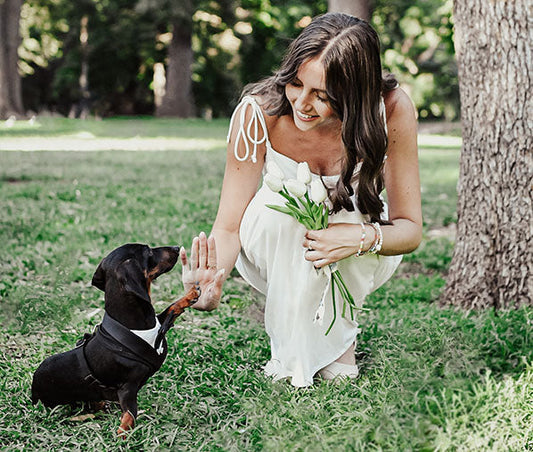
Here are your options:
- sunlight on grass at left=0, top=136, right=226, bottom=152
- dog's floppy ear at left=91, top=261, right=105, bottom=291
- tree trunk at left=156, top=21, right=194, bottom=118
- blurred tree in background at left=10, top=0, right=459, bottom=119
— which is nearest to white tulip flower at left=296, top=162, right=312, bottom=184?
dog's floppy ear at left=91, top=261, right=105, bottom=291

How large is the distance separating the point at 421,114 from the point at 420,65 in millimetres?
4059

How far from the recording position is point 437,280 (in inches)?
189

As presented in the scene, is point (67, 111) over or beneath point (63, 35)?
beneath

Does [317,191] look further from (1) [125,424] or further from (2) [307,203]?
(1) [125,424]

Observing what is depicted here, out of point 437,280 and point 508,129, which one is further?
point 437,280

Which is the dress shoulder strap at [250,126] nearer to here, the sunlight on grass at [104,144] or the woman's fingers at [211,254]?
the woman's fingers at [211,254]

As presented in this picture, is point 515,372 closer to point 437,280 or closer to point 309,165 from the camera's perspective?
point 309,165

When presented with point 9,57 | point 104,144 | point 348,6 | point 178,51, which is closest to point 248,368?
point 348,6

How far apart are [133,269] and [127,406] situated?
1.66ft

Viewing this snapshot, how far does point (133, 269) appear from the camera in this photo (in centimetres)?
263

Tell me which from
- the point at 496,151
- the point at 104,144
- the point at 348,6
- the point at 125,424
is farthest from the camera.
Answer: the point at 104,144

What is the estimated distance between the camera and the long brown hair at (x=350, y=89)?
9.03ft

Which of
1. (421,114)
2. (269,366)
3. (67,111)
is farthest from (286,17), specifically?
(269,366)

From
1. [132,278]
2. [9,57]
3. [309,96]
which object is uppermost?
[9,57]
